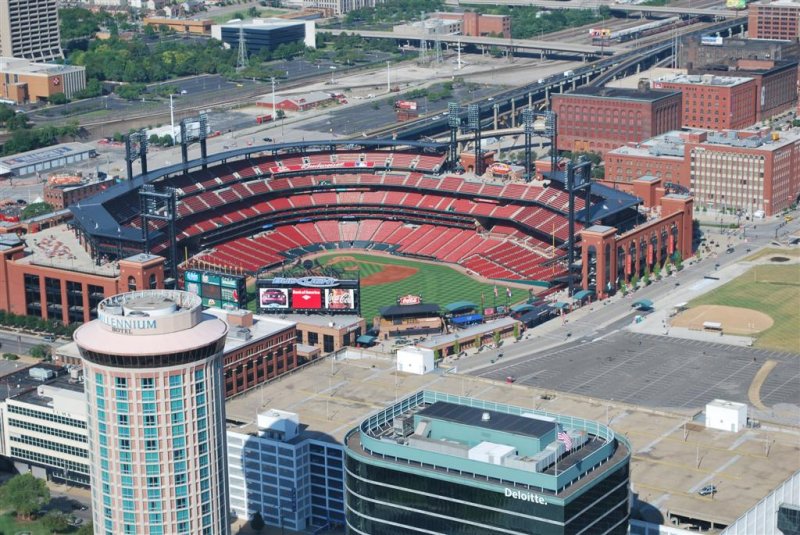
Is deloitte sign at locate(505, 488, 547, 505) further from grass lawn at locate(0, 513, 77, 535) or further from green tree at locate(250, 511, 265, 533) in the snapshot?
grass lawn at locate(0, 513, 77, 535)

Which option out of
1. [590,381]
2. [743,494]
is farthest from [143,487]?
[590,381]

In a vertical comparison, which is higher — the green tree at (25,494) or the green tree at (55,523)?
the green tree at (25,494)

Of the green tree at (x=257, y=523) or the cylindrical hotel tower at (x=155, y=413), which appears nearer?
the cylindrical hotel tower at (x=155, y=413)

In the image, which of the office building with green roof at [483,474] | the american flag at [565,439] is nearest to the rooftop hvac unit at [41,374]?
the office building with green roof at [483,474]

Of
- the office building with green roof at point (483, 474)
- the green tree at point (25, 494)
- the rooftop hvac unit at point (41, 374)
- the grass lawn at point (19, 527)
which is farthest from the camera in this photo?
the rooftop hvac unit at point (41, 374)

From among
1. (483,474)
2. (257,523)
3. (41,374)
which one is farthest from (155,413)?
(41,374)

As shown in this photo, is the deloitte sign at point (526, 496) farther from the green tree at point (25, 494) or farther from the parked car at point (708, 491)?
the green tree at point (25, 494)
